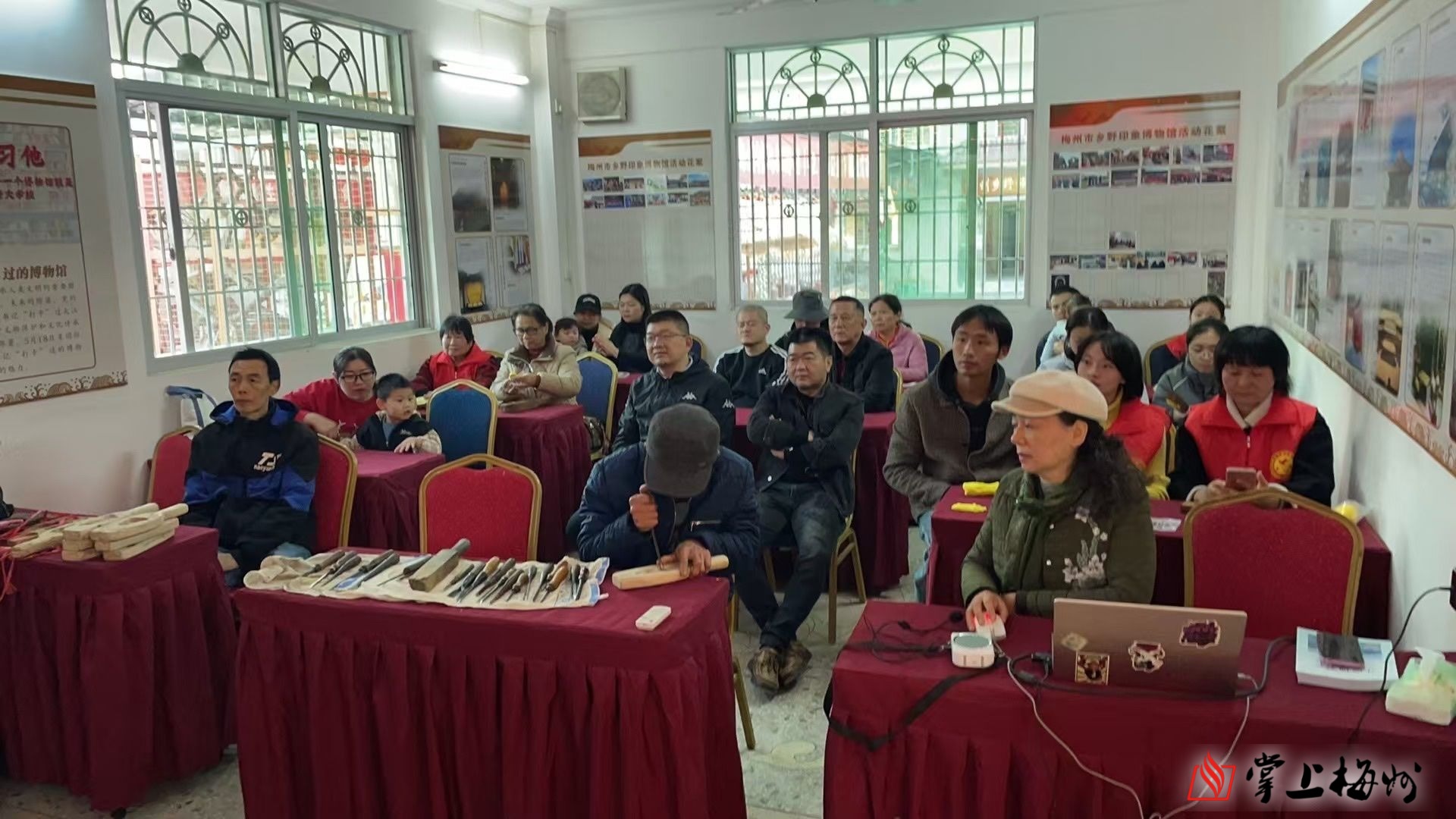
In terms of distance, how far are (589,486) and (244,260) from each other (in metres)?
3.37

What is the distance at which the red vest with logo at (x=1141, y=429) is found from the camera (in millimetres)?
3193

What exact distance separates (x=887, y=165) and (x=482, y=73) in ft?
9.43

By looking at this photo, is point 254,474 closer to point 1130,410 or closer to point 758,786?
point 758,786

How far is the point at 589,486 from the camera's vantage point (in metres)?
2.98

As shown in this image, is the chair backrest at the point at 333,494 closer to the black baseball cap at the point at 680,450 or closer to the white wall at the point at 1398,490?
the black baseball cap at the point at 680,450

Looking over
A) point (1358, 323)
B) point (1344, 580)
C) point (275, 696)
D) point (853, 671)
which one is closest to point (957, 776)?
point (853, 671)

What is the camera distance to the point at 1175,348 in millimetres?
5887

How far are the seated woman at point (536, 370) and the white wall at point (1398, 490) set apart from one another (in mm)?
3483

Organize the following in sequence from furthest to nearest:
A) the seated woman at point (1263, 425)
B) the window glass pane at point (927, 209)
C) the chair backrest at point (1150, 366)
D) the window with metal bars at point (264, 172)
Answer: the window glass pane at point (927, 209) < the chair backrest at point (1150, 366) < the window with metal bars at point (264, 172) < the seated woman at point (1263, 425)

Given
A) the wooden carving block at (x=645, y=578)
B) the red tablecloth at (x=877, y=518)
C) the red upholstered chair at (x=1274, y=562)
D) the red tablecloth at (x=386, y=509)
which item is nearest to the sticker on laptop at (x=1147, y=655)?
the red upholstered chair at (x=1274, y=562)

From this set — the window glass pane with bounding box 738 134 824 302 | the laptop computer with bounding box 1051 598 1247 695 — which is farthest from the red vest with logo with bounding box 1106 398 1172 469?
the window glass pane with bounding box 738 134 824 302

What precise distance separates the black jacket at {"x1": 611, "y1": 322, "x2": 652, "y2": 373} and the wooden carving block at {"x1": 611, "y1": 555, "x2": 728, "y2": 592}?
4.14 metres

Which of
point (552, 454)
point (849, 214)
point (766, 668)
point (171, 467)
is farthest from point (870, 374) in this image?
point (171, 467)

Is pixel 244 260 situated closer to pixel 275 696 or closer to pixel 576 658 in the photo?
pixel 275 696
